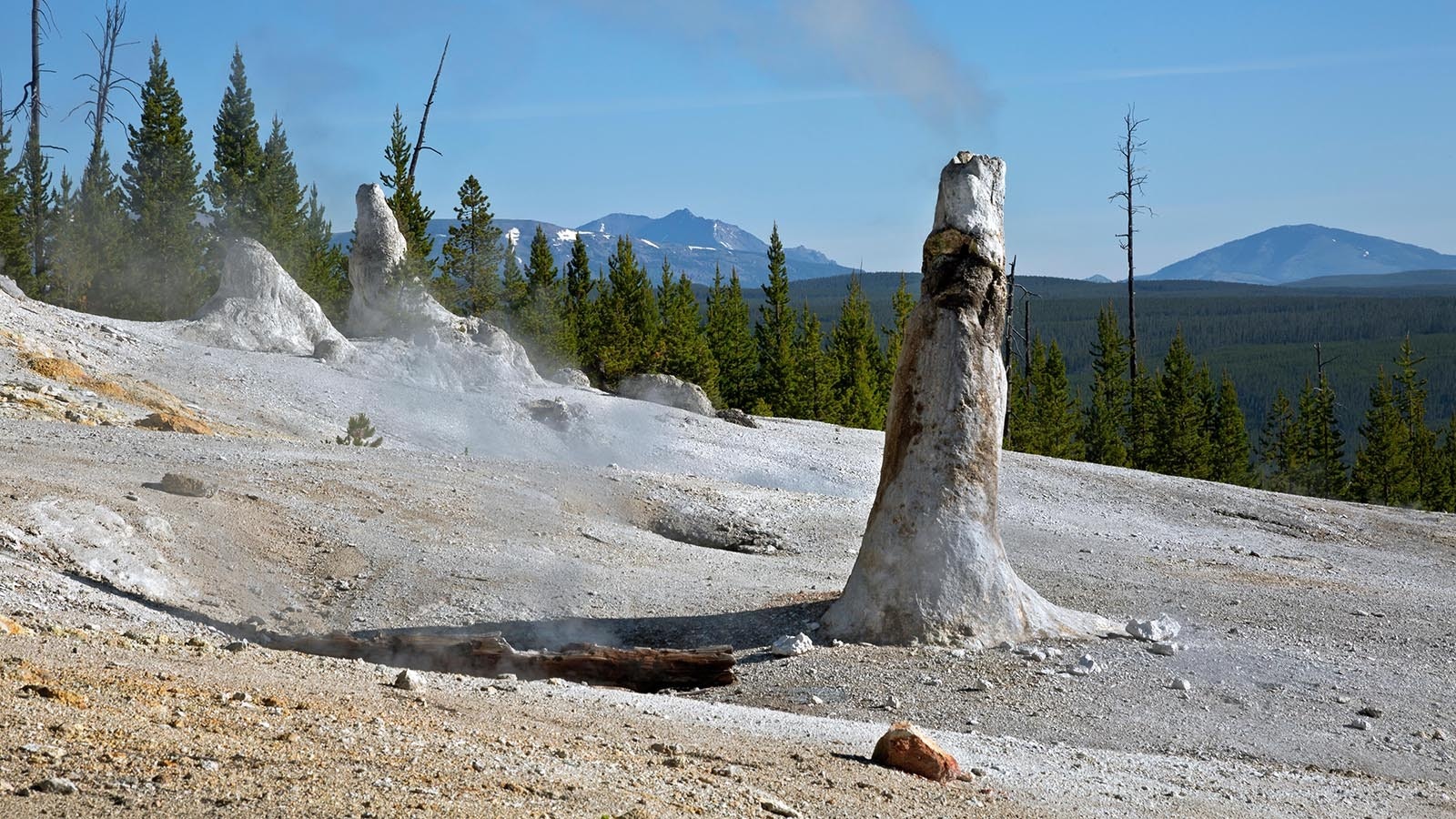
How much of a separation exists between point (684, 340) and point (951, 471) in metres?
43.8

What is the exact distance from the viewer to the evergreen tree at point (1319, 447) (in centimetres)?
6053

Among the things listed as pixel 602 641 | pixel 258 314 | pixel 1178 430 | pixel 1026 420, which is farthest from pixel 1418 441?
pixel 602 641

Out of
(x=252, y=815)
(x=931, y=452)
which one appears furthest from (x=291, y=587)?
(x=252, y=815)

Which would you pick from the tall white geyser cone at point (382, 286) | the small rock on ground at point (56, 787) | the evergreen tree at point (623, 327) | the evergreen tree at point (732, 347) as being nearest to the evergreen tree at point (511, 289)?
the evergreen tree at point (623, 327)

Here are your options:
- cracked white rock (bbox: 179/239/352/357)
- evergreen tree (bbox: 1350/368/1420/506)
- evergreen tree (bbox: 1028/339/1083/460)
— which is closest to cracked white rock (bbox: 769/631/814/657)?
cracked white rock (bbox: 179/239/352/357)

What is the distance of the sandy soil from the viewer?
576 cm

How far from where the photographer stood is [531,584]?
12805mm

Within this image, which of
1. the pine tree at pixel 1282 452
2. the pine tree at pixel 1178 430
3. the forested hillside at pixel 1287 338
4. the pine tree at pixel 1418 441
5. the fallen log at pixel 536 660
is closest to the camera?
the fallen log at pixel 536 660

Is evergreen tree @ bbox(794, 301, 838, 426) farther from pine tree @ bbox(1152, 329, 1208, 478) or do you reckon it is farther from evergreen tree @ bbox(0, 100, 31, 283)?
evergreen tree @ bbox(0, 100, 31, 283)

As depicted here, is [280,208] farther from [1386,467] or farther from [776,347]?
[1386,467]

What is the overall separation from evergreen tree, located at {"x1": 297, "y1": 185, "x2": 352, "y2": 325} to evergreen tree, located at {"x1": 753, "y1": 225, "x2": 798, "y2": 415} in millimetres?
17167

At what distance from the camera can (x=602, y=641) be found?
1162 cm

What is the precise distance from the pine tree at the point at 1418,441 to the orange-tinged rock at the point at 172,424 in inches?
2190

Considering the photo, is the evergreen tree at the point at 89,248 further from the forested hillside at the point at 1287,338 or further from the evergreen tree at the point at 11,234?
the forested hillside at the point at 1287,338
